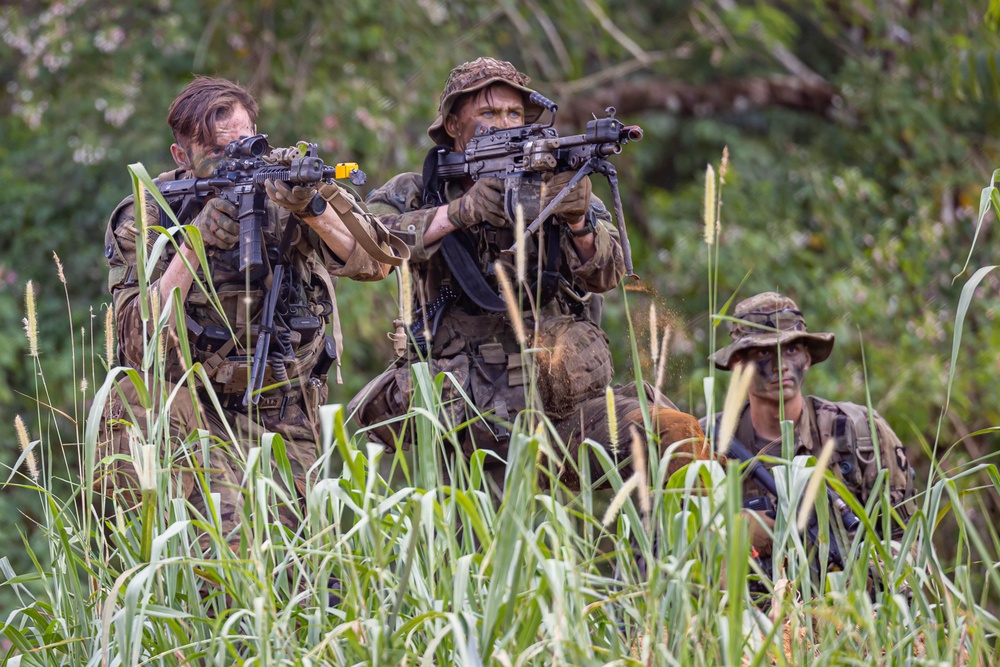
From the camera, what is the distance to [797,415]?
4594 millimetres

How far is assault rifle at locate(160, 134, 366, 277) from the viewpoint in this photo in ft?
10.6

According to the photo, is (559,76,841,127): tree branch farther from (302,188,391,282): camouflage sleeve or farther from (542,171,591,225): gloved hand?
(302,188,391,282): camouflage sleeve

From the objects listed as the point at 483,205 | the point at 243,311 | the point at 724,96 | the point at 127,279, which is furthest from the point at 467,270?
the point at 724,96

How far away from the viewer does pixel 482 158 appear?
12.5 ft

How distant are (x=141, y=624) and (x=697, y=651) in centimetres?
88

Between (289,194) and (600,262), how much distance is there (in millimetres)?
907

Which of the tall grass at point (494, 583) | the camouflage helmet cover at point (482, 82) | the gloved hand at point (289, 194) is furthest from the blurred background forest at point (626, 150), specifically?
the tall grass at point (494, 583)

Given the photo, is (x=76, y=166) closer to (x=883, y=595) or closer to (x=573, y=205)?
(x=573, y=205)

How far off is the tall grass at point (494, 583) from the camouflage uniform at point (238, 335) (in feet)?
3.09

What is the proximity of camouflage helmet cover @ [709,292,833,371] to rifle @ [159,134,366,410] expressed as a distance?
1588mm

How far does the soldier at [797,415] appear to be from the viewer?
4.36 metres

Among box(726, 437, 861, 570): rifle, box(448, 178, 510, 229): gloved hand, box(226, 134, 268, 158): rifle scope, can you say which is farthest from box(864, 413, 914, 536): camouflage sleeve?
box(226, 134, 268, 158): rifle scope

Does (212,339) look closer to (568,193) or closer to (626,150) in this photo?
(568,193)

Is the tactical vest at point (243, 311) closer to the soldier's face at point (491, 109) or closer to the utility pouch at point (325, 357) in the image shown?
the utility pouch at point (325, 357)
